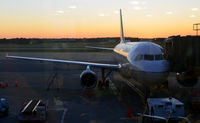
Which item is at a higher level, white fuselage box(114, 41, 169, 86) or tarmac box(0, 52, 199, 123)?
white fuselage box(114, 41, 169, 86)

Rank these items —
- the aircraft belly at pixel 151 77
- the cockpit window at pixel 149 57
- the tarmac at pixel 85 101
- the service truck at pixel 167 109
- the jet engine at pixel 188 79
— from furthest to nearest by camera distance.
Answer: the jet engine at pixel 188 79, the cockpit window at pixel 149 57, the aircraft belly at pixel 151 77, the tarmac at pixel 85 101, the service truck at pixel 167 109

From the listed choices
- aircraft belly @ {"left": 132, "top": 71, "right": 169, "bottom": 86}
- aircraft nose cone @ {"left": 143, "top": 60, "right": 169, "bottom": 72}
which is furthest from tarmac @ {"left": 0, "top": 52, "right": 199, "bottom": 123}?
aircraft nose cone @ {"left": 143, "top": 60, "right": 169, "bottom": 72}

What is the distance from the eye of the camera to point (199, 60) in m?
15.0

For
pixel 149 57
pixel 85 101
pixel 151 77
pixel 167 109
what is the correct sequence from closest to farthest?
pixel 167 109 → pixel 151 77 → pixel 149 57 → pixel 85 101

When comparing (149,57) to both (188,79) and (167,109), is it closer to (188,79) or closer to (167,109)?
(167,109)

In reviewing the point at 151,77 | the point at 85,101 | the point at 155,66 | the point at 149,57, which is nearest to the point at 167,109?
the point at 151,77

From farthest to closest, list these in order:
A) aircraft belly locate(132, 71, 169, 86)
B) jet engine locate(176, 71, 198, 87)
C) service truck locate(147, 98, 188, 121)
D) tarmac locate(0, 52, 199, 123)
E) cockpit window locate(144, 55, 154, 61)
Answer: jet engine locate(176, 71, 198, 87) → cockpit window locate(144, 55, 154, 61) → aircraft belly locate(132, 71, 169, 86) → tarmac locate(0, 52, 199, 123) → service truck locate(147, 98, 188, 121)

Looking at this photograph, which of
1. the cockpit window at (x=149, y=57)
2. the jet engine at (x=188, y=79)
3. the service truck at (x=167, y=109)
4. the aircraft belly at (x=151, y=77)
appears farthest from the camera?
the jet engine at (x=188, y=79)

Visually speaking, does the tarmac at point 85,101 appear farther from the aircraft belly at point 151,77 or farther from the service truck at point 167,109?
the aircraft belly at point 151,77

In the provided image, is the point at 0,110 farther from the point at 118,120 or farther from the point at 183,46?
the point at 183,46

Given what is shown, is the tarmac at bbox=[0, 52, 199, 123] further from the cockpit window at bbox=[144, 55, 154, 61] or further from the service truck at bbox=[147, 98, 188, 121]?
the cockpit window at bbox=[144, 55, 154, 61]

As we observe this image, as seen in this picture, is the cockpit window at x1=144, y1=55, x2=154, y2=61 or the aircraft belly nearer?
the aircraft belly

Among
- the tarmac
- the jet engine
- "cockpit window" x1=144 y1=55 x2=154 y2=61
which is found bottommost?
the tarmac

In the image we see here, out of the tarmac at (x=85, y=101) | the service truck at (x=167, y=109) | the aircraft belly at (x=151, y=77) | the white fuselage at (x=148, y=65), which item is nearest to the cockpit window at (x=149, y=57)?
the white fuselage at (x=148, y=65)
